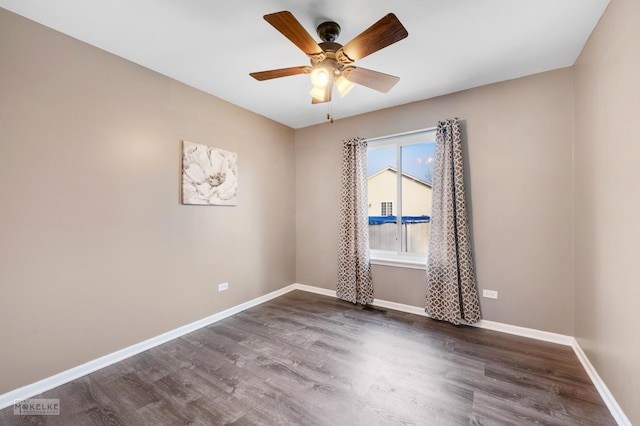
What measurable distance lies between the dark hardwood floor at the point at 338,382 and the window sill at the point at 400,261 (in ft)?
2.45

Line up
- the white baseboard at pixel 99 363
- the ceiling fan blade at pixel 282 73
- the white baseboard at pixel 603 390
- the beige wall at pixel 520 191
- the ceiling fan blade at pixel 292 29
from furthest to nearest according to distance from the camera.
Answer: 1. the beige wall at pixel 520 191
2. the ceiling fan blade at pixel 282 73
3. the white baseboard at pixel 99 363
4. the white baseboard at pixel 603 390
5. the ceiling fan blade at pixel 292 29

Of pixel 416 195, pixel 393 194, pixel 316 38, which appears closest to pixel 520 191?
pixel 416 195

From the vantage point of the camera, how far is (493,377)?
6.65 feet

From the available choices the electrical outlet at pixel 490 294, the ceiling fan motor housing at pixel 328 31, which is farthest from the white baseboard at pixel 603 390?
the ceiling fan motor housing at pixel 328 31

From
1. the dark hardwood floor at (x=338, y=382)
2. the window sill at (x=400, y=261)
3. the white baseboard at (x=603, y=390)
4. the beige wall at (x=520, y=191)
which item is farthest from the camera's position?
the window sill at (x=400, y=261)

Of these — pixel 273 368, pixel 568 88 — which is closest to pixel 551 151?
pixel 568 88

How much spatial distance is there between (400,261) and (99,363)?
129 inches

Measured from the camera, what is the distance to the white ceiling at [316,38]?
1.75 meters

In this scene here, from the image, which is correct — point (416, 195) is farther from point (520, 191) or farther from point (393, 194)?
point (520, 191)

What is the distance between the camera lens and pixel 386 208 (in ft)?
12.2

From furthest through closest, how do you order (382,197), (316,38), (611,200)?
1. (382,197)
2. (316,38)
3. (611,200)

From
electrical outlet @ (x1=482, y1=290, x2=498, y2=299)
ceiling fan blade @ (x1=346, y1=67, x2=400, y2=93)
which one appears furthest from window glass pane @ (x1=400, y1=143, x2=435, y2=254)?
ceiling fan blade @ (x1=346, y1=67, x2=400, y2=93)

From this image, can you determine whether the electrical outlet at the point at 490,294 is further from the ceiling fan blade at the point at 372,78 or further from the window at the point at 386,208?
the ceiling fan blade at the point at 372,78

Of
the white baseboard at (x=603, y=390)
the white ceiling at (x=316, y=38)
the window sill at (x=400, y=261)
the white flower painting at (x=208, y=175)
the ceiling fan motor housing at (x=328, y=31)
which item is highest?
the white ceiling at (x=316, y=38)
